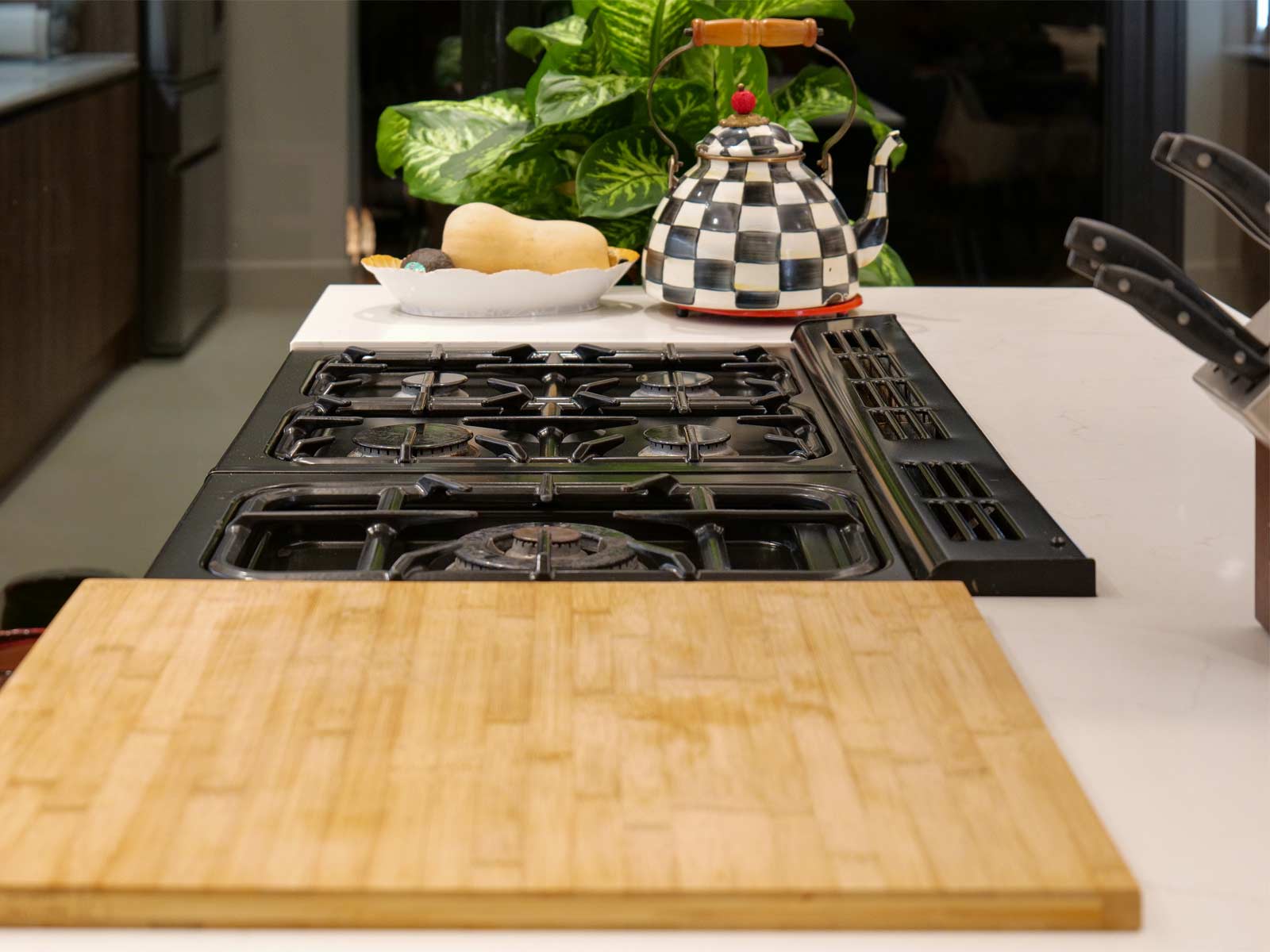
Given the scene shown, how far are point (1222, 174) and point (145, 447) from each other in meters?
2.69

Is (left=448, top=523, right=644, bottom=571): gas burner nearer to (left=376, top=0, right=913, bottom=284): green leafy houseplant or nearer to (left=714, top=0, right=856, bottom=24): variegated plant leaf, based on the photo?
(left=376, top=0, right=913, bottom=284): green leafy houseplant

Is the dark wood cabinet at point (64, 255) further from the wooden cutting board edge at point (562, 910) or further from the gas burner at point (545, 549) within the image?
the wooden cutting board edge at point (562, 910)

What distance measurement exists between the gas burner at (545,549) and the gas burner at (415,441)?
0.61 feet

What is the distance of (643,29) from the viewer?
6.21 ft

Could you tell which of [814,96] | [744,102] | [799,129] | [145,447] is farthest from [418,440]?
[145,447]

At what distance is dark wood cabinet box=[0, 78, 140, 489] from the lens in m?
2.54

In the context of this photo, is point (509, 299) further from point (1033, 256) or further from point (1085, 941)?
point (1033, 256)

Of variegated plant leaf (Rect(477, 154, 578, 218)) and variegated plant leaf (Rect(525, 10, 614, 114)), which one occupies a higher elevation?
variegated plant leaf (Rect(525, 10, 614, 114))

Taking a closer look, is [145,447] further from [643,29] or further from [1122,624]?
[1122,624]

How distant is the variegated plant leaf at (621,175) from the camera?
5.94ft

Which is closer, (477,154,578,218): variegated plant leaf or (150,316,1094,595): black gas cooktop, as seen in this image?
(150,316,1094,595): black gas cooktop

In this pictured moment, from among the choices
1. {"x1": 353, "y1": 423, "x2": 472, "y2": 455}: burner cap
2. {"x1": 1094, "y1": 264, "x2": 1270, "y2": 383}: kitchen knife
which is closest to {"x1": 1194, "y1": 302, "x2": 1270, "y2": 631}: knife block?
{"x1": 1094, "y1": 264, "x2": 1270, "y2": 383}: kitchen knife

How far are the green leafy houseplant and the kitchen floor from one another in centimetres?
98

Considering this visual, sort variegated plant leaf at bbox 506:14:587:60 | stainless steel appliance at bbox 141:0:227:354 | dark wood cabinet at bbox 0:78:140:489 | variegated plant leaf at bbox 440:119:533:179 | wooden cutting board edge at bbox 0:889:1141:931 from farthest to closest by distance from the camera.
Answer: stainless steel appliance at bbox 141:0:227:354 → dark wood cabinet at bbox 0:78:140:489 → variegated plant leaf at bbox 506:14:587:60 → variegated plant leaf at bbox 440:119:533:179 → wooden cutting board edge at bbox 0:889:1141:931
